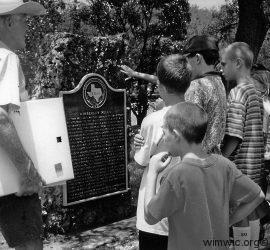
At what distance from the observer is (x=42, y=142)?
268cm

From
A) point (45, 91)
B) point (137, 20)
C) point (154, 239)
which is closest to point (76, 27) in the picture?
point (137, 20)

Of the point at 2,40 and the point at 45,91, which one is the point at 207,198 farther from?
the point at 45,91

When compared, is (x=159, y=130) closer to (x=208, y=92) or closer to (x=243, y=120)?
(x=208, y=92)

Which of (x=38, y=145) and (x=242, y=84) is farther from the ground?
(x=242, y=84)

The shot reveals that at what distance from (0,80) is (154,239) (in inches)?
48.5

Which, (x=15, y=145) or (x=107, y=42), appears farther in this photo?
(x=107, y=42)

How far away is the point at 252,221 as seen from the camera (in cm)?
263

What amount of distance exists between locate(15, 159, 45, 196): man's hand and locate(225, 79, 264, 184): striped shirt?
132 cm

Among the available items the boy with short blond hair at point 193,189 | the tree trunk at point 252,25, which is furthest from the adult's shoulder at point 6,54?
the tree trunk at point 252,25

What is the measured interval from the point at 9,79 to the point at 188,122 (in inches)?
39.0

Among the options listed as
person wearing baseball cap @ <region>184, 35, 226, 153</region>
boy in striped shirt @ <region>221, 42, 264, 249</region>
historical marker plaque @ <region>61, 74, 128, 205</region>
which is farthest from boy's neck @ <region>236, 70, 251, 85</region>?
historical marker plaque @ <region>61, 74, 128, 205</region>

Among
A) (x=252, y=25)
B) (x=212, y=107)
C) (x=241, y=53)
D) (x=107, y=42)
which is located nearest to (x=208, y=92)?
(x=212, y=107)

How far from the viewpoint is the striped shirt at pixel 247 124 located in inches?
Result: 124

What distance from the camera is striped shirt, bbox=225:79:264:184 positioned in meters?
3.16
